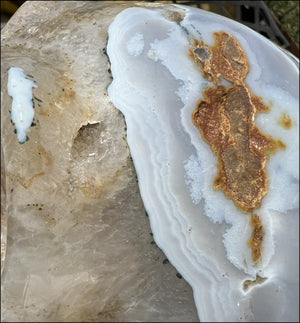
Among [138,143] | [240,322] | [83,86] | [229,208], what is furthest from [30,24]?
[240,322]

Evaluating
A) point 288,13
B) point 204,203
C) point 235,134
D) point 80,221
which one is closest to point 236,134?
point 235,134

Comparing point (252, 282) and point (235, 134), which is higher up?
point (235, 134)

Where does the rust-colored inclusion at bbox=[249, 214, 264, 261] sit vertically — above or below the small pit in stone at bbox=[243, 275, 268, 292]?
above

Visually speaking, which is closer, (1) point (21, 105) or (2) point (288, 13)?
(1) point (21, 105)

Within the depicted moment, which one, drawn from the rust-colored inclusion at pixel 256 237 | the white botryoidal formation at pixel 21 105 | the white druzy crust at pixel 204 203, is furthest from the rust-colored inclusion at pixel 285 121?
the white botryoidal formation at pixel 21 105

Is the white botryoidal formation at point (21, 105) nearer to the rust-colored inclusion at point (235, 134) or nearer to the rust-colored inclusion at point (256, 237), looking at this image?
the rust-colored inclusion at point (235, 134)

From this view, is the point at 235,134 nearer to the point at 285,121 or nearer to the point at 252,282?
the point at 285,121

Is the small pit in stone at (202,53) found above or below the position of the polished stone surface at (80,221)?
above

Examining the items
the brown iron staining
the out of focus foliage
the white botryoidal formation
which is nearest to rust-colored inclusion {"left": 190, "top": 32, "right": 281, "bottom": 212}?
the brown iron staining

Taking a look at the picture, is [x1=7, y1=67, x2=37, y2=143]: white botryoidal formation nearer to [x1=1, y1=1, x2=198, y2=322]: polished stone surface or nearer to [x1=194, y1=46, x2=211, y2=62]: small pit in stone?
[x1=1, y1=1, x2=198, y2=322]: polished stone surface
